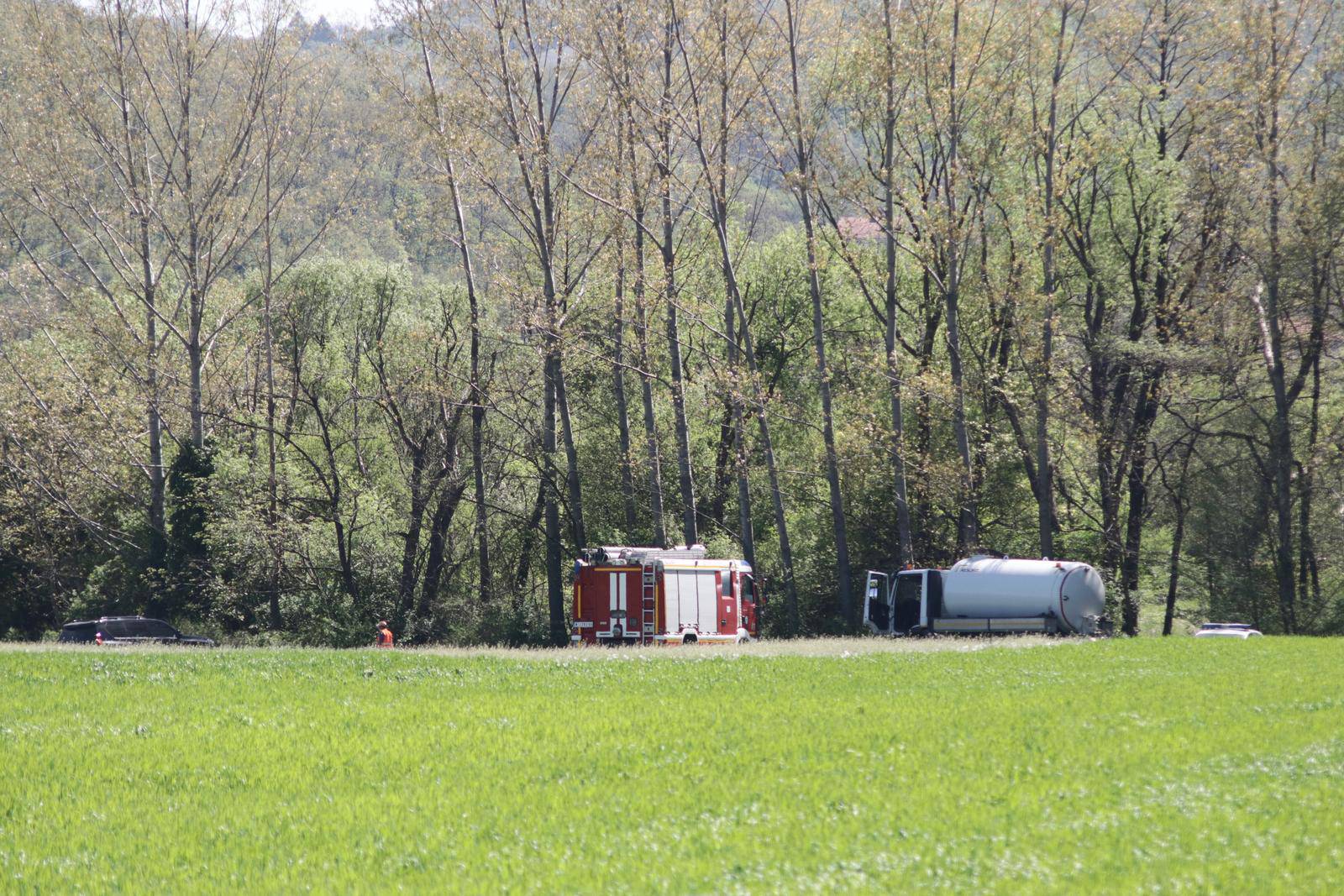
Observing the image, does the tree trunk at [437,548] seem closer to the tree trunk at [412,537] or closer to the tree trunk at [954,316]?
the tree trunk at [412,537]

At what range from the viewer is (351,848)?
32.8ft

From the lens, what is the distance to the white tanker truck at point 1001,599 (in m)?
34.5

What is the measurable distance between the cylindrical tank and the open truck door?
2336 millimetres

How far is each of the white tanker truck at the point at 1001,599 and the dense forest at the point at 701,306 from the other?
2.70 metres

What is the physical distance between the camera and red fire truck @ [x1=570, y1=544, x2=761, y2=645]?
105 feet

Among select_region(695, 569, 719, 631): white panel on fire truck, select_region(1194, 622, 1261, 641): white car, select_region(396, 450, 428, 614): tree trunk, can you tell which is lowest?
select_region(1194, 622, 1261, 641): white car

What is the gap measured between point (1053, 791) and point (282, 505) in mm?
36946

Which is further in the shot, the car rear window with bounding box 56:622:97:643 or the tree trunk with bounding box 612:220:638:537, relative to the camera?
the tree trunk with bounding box 612:220:638:537

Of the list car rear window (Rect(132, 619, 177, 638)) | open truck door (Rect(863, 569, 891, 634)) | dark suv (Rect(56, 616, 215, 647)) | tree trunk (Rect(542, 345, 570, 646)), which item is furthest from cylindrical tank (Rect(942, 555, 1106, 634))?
car rear window (Rect(132, 619, 177, 638))

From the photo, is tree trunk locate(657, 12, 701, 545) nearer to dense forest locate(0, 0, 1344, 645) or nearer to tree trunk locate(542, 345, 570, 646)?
dense forest locate(0, 0, 1344, 645)

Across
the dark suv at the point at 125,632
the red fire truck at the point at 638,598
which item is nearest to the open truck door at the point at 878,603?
the red fire truck at the point at 638,598

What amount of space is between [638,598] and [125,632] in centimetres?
1573

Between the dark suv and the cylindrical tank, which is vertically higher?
the cylindrical tank

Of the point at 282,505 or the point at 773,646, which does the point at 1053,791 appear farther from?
the point at 282,505
